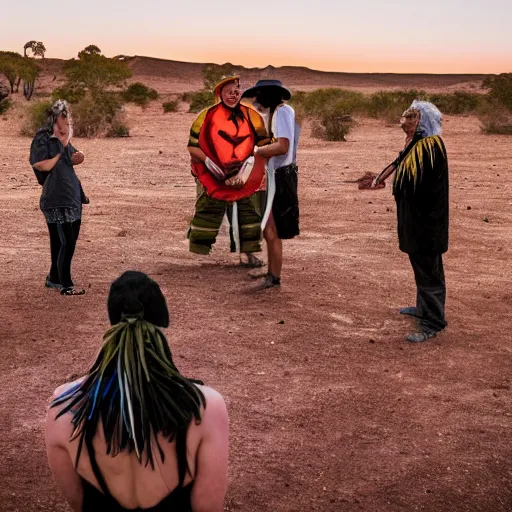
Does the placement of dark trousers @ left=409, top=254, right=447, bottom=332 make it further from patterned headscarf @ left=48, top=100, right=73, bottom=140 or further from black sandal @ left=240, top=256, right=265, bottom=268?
patterned headscarf @ left=48, top=100, right=73, bottom=140

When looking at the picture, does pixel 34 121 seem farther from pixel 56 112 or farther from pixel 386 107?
pixel 56 112

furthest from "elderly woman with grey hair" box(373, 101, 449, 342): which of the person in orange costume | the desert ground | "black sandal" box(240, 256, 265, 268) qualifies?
"black sandal" box(240, 256, 265, 268)

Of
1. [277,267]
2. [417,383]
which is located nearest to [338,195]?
[277,267]

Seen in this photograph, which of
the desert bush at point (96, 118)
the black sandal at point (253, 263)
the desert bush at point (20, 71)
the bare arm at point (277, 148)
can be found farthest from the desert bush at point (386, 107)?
the bare arm at point (277, 148)

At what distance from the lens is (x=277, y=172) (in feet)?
26.2

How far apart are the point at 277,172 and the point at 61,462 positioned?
5.63 metres

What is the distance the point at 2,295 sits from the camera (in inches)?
313

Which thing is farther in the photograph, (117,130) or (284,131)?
(117,130)

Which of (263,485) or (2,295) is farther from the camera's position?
(2,295)

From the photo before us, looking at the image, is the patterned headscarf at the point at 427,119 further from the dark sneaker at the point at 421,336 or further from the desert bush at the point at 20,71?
the desert bush at the point at 20,71

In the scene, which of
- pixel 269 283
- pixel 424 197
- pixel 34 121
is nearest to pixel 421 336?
pixel 424 197

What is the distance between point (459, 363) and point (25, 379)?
302 cm

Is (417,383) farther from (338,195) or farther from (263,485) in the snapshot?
(338,195)

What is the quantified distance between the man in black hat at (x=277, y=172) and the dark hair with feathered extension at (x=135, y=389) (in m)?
5.42
